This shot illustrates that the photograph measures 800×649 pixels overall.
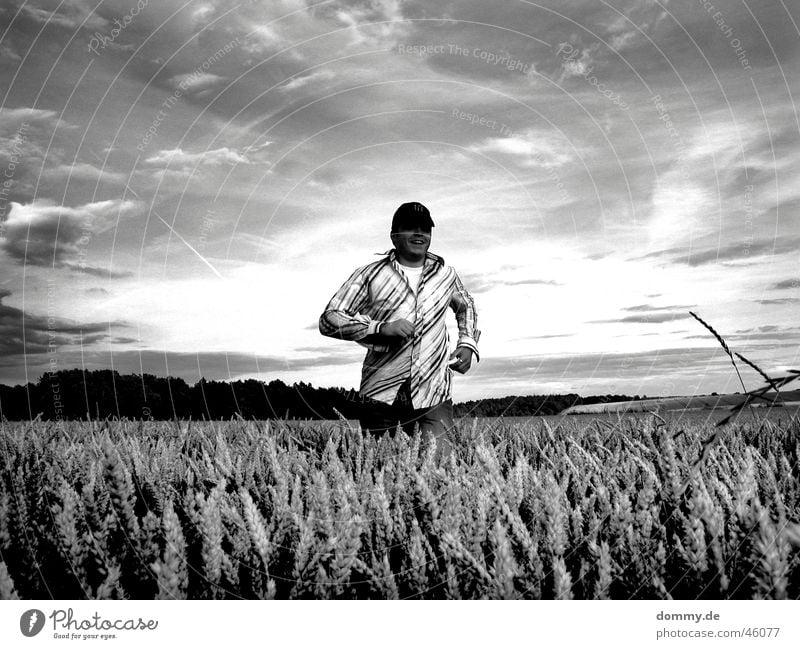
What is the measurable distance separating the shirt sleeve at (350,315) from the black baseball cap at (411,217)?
0.48 metres

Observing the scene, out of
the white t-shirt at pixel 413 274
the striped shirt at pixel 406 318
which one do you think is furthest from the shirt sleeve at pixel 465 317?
the white t-shirt at pixel 413 274

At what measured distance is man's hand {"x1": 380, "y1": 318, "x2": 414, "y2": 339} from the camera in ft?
14.6

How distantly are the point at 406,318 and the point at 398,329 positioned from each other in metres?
0.48

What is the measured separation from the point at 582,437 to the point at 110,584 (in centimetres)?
367

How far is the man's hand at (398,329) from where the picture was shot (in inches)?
176

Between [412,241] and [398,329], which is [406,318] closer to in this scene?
[398,329]

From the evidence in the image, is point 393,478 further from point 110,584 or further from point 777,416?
point 777,416

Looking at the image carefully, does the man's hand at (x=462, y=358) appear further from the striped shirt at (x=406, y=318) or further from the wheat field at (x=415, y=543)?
the wheat field at (x=415, y=543)

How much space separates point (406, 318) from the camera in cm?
493

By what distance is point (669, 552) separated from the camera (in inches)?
98.0
